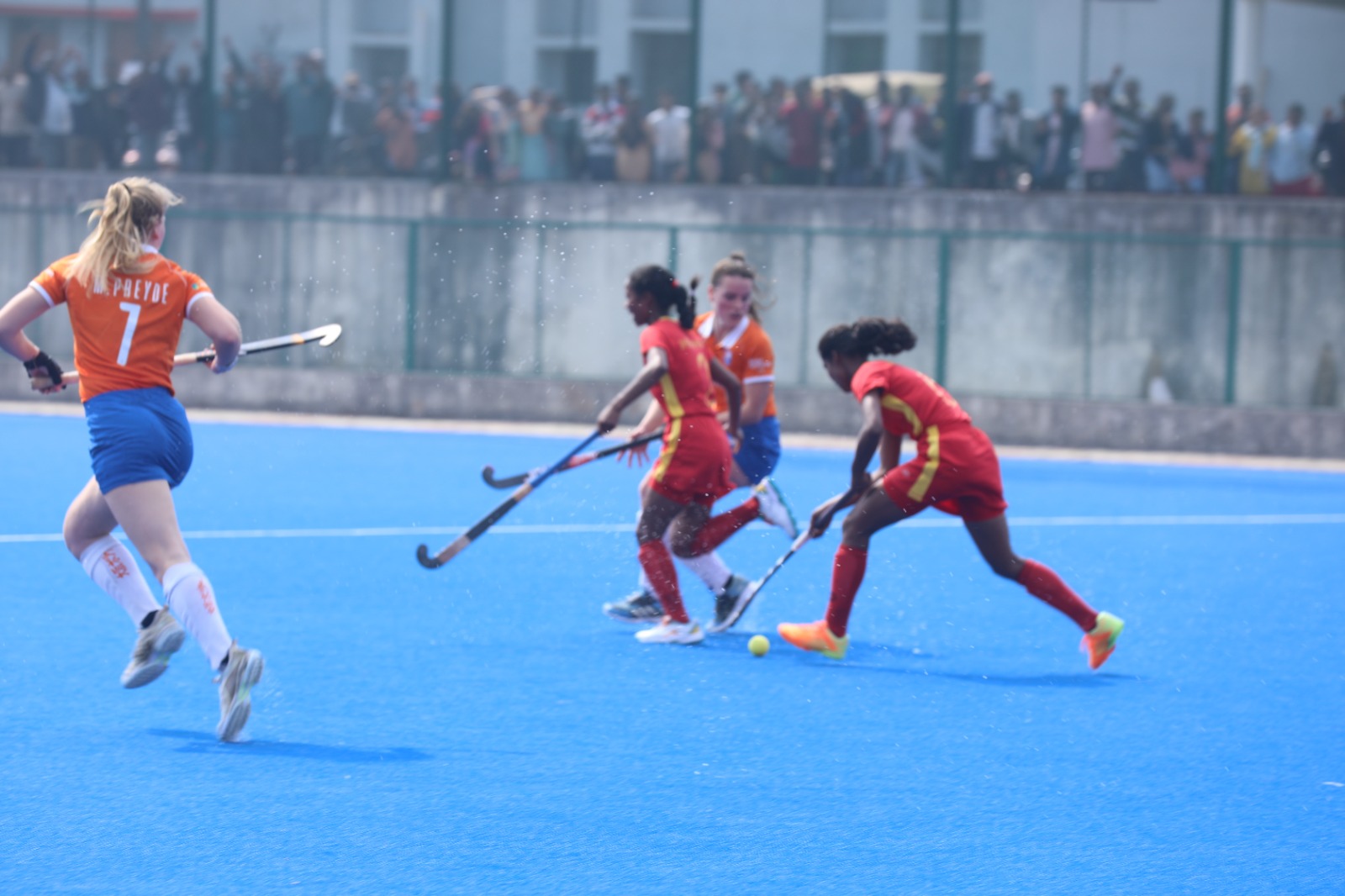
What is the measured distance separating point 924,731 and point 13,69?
764 inches

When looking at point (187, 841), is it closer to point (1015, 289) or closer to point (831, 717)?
point (831, 717)

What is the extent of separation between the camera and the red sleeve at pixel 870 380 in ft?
22.0

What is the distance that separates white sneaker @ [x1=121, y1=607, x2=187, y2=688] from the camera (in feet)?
18.1

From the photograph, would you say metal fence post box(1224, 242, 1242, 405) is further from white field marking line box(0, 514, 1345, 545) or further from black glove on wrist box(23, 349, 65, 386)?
black glove on wrist box(23, 349, 65, 386)

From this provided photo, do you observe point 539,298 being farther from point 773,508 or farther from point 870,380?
point 870,380

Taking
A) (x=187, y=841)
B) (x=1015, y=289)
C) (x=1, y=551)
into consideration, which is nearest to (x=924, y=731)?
(x=187, y=841)

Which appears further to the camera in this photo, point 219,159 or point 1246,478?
point 219,159

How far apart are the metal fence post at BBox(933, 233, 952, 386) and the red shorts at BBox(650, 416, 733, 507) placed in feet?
38.3

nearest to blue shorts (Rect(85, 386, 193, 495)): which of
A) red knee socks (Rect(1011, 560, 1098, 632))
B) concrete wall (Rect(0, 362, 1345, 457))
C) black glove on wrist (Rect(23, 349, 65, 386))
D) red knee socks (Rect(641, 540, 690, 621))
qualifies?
black glove on wrist (Rect(23, 349, 65, 386))

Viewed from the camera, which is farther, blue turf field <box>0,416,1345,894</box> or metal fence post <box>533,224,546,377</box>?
metal fence post <box>533,224,546,377</box>

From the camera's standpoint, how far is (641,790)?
5.03 meters

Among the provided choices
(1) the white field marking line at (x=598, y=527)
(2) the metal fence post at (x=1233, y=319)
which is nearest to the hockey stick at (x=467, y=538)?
(1) the white field marking line at (x=598, y=527)

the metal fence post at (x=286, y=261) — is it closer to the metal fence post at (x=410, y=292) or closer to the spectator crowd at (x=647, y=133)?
the spectator crowd at (x=647, y=133)

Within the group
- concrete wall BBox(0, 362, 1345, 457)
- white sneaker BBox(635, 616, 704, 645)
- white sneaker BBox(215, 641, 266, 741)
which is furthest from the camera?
concrete wall BBox(0, 362, 1345, 457)
